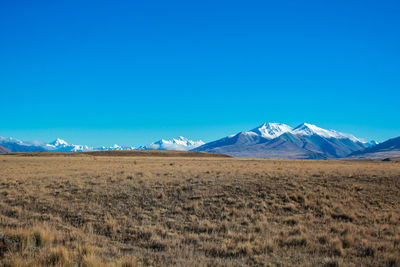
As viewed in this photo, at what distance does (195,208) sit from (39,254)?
26.1 feet

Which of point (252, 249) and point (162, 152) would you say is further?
point (162, 152)

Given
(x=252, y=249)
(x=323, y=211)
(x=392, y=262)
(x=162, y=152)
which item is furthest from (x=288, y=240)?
(x=162, y=152)

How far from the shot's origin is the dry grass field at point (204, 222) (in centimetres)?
822

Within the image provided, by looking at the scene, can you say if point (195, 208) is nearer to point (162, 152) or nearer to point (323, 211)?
point (323, 211)

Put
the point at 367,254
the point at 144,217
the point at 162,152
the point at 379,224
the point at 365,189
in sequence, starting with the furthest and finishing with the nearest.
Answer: the point at 162,152 < the point at 365,189 < the point at 144,217 < the point at 379,224 < the point at 367,254

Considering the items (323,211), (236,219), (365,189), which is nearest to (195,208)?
(236,219)

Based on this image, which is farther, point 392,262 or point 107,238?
point 107,238

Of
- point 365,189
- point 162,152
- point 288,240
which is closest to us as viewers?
point 288,240

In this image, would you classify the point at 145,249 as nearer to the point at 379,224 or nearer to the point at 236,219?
the point at 236,219

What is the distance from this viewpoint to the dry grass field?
822 cm

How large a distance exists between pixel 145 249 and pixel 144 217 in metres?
3.91

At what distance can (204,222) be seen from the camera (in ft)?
40.1

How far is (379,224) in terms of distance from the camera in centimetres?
1199

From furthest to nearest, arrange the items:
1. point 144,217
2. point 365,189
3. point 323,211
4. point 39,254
Answer: point 365,189 → point 323,211 → point 144,217 → point 39,254
